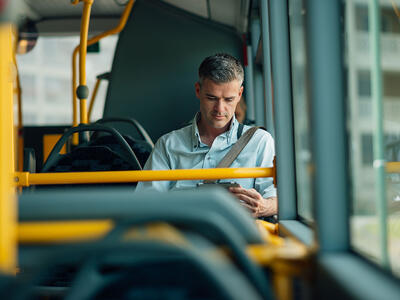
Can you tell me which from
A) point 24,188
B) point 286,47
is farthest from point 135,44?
point 286,47

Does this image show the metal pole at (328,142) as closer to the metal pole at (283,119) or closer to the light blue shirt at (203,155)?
the metal pole at (283,119)

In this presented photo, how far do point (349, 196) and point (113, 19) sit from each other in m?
4.82

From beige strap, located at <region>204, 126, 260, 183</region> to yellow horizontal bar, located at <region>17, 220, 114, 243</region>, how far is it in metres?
1.52

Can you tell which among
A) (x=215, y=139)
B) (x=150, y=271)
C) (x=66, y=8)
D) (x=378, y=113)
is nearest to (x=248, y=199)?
(x=215, y=139)

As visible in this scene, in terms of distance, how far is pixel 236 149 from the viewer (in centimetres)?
231

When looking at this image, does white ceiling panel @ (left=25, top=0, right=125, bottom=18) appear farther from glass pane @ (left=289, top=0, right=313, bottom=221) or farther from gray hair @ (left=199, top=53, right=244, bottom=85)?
glass pane @ (left=289, top=0, right=313, bottom=221)

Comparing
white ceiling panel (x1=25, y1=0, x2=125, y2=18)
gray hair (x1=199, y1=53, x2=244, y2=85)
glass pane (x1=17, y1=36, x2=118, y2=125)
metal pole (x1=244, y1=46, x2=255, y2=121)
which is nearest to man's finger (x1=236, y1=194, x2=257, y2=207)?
gray hair (x1=199, y1=53, x2=244, y2=85)

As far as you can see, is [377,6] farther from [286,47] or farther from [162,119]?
[162,119]

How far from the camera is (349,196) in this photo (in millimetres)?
939

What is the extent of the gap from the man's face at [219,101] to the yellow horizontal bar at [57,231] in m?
1.71

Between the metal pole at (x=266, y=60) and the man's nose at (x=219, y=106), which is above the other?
the metal pole at (x=266, y=60)

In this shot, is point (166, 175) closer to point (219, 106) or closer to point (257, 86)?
point (219, 106)

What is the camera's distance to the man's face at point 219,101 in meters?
2.42

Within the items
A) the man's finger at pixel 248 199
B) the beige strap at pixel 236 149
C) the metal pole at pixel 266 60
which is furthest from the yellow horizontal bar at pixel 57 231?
the metal pole at pixel 266 60
